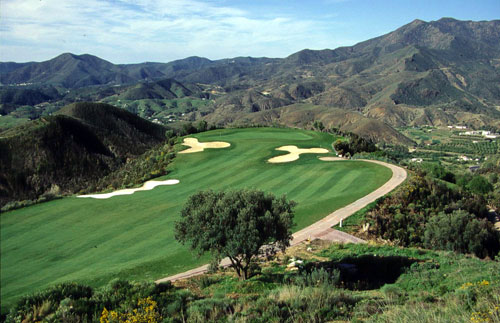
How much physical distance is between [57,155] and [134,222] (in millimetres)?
55065

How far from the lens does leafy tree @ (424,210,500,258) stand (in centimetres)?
2378

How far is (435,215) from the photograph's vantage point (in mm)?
27547

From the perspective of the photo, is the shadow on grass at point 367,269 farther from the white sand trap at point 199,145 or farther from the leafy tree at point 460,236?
the white sand trap at point 199,145

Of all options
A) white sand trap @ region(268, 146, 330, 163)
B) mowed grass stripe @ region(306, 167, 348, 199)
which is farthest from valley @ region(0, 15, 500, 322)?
white sand trap @ region(268, 146, 330, 163)

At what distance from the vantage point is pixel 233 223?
568 inches

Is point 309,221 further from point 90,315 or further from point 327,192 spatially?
point 90,315

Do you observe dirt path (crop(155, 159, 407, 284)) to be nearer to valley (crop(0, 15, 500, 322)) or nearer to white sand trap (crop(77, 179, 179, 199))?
valley (crop(0, 15, 500, 322))

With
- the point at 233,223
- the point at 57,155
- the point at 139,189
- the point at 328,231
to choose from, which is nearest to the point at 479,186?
the point at 328,231

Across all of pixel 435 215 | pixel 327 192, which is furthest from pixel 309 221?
pixel 435 215

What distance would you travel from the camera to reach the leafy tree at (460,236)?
23781mm

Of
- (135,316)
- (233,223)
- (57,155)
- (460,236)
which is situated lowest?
(460,236)

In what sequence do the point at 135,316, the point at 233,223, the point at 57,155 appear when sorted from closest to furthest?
the point at 135,316
the point at 233,223
the point at 57,155

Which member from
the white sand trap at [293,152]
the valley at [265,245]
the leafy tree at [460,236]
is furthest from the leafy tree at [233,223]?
the white sand trap at [293,152]

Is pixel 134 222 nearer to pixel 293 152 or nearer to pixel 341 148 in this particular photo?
pixel 293 152
